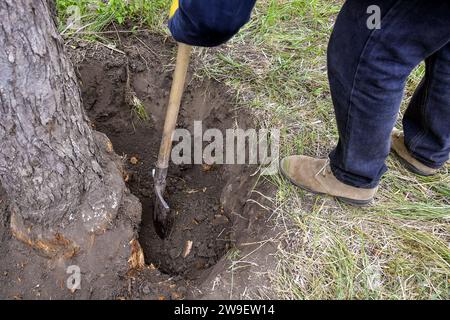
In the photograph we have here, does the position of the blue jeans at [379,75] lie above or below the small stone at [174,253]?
above

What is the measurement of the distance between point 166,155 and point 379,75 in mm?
1075

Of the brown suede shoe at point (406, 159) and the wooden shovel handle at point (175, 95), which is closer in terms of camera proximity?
the wooden shovel handle at point (175, 95)

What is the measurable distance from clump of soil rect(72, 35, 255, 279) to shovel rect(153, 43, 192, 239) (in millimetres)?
48

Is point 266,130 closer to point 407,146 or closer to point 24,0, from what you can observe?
point 407,146

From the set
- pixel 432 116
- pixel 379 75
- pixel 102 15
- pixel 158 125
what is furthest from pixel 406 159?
pixel 102 15

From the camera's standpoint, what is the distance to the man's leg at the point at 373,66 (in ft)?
4.00

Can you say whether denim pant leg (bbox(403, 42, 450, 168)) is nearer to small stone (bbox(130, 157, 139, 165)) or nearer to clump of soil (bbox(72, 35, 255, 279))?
clump of soil (bbox(72, 35, 255, 279))

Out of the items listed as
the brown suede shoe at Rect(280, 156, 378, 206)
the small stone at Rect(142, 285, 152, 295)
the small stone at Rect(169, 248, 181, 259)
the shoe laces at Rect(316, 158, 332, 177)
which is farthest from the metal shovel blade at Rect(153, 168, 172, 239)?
the shoe laces at Rect(316, 158, 332, 177)

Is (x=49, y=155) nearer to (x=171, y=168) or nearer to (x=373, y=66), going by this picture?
(x=171, y=168)

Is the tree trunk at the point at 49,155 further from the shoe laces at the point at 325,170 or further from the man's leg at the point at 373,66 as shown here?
the man's leg at the point at 373,66

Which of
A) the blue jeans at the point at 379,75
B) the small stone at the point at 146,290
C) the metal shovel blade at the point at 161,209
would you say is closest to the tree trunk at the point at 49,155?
the small stone at the point at 146,290

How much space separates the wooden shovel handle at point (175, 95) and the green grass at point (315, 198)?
1.69 ft

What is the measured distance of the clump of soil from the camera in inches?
80.8

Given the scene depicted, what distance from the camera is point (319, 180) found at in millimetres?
1826
